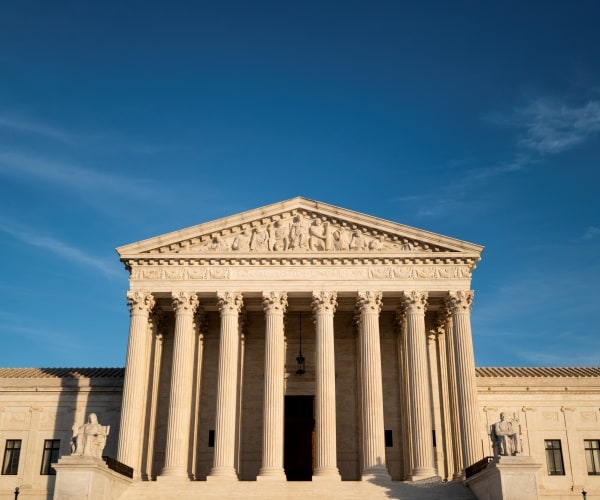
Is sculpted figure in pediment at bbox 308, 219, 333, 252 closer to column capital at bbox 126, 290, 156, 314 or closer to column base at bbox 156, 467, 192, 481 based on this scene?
column capital at bbox 126, 290, 156, 314

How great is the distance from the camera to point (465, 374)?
127 ft

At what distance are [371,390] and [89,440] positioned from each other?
14.9m

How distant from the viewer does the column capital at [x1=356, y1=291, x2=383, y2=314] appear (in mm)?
39969

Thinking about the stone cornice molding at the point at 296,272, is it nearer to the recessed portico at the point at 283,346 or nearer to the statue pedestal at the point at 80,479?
the recessed portico at the point at 283,346

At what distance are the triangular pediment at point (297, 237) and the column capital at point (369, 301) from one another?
2463 millimetres

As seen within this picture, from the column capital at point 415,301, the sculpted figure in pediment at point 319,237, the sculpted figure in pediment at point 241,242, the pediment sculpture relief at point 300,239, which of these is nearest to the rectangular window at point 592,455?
the column capital at point 415,301

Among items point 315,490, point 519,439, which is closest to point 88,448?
point 315,490

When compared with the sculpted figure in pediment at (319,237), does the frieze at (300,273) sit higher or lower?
lower

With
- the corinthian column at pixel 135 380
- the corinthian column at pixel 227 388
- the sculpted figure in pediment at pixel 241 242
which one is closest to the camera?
the corinthian column at pixel 227 388

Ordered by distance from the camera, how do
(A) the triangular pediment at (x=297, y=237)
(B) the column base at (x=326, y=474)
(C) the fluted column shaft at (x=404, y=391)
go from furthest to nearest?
1. (C) the fluted column shaft at (x=404, y=391)
2. (A) the triangular pediment at (x=297, y=237)
3. (B) the column base at (x=326, y=474)

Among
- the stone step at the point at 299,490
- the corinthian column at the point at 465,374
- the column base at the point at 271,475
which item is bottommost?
the stone step at the point at 299,490

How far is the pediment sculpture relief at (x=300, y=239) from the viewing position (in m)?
41.1

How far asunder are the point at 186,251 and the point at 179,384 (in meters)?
7.66

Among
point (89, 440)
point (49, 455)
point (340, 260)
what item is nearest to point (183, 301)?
point (340, 260)
